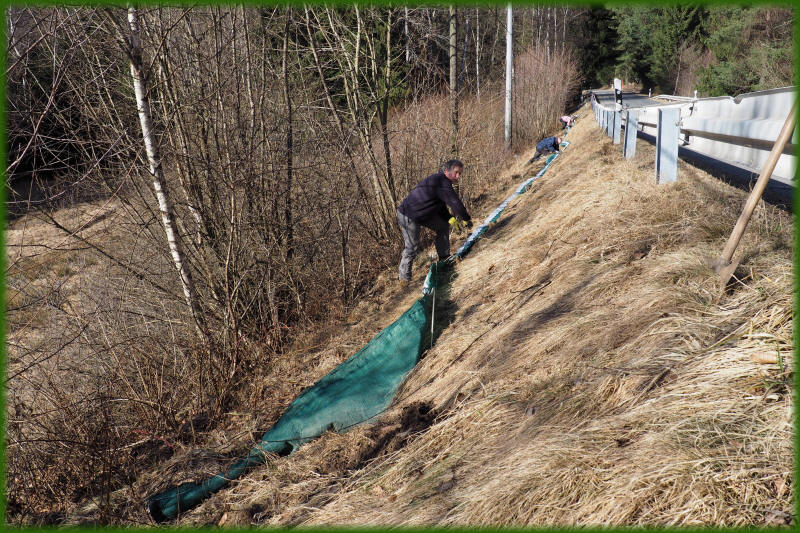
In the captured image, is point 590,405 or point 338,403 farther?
point 338,403

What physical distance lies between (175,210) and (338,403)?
10.4 ft

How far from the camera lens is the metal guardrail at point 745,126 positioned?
4324 mm

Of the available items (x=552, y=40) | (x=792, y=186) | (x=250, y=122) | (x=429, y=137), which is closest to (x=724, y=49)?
(x=552, y=40)

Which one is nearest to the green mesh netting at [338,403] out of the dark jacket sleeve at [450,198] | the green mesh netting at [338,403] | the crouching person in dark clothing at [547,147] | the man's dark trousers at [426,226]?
the green mesh netting at [338,403]

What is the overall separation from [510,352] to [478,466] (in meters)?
1.30

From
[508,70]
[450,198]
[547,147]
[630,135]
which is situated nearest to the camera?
[450,198]

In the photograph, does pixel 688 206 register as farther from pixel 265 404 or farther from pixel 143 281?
pixel 143 281

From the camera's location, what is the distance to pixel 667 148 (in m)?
5.35

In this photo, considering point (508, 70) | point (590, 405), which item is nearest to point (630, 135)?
point (590, 405)

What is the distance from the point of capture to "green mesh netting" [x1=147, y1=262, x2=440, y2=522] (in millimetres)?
3961

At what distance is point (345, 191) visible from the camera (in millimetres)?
8117

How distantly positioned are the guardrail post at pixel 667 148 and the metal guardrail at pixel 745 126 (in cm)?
7

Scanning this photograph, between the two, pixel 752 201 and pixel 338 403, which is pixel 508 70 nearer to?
pixel 338 403

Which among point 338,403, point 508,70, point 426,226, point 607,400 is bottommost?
point 338,403
